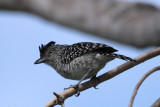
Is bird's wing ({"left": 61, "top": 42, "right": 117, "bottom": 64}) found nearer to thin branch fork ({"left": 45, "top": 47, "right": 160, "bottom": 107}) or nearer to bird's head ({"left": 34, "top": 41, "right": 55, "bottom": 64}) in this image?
bird's head ({"left": 34, "top": 41, "right": 55, "bottom": 64})

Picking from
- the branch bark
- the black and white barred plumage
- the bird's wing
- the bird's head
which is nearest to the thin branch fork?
the black and white barred plumage

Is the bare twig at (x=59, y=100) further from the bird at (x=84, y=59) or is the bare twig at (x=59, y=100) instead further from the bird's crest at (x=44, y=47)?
the bird's crest at (x=44, y=47)

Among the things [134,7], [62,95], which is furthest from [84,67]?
[134,7]

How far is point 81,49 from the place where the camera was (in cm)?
519

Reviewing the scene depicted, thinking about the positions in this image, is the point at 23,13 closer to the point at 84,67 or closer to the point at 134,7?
the point at 134,7

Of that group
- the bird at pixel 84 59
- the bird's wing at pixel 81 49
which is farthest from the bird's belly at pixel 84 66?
the bird's wing at pixel 81 49

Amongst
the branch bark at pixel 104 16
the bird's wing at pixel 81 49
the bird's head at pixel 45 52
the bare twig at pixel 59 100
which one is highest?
the bird's head at pixel 45 52

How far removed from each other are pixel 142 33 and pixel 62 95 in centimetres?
233

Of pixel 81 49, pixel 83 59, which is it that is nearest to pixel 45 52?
pixel 81 49

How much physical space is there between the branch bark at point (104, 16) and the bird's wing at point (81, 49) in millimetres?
3215

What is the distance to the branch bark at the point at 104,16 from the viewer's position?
1.32m

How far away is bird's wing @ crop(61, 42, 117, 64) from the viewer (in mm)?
4789

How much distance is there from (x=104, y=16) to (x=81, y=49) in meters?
3.76

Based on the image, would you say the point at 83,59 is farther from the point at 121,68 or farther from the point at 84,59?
the point at 121,68
